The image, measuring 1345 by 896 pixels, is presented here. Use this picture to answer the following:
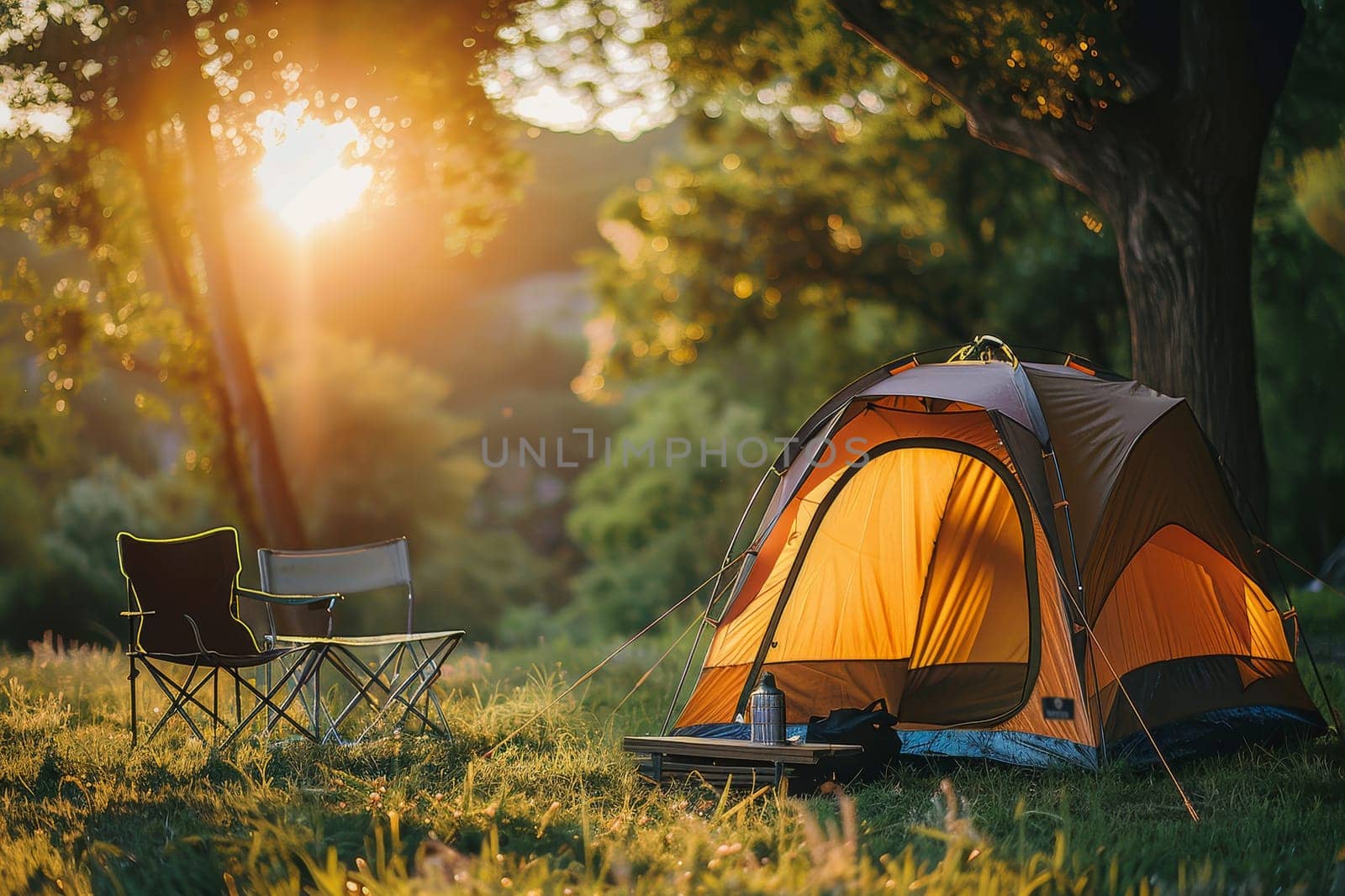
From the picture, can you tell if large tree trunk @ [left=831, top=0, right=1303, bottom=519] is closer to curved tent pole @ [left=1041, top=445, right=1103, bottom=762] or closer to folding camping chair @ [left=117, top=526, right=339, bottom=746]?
curved tent pole @ [left=1041, top=445, right=1103, bottom=762]

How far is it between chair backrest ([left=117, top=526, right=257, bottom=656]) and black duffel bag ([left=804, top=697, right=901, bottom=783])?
2.09 m

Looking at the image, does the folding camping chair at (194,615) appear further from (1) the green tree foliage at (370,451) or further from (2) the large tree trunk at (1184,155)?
(1) the green tree foliage at (370,451)

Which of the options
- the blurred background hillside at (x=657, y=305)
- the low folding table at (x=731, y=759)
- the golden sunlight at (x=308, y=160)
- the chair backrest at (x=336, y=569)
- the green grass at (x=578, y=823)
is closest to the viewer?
the green grass at (x=578, y=823)

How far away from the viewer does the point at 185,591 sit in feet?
14.9

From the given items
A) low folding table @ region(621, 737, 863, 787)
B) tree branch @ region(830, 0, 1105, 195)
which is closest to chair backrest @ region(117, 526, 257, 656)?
low folding table @ region(621, 737, 863, 787)

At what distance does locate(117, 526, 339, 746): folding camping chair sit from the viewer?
4.32m

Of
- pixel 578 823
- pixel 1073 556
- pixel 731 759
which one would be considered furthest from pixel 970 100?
pixel 578 823

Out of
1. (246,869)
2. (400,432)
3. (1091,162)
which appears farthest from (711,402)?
(246,869)

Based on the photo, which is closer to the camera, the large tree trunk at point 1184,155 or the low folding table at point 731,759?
the low folding table at point 731,759

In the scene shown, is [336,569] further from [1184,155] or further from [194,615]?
[1184,155]

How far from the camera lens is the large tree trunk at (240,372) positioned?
29.8 feet

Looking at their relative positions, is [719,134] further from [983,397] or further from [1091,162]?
[983,397]

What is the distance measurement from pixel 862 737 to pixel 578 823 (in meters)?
1.21

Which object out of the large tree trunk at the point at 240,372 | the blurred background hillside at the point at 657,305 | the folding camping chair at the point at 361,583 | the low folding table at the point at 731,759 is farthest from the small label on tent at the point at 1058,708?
the large tree trunk at the point at 240,372
